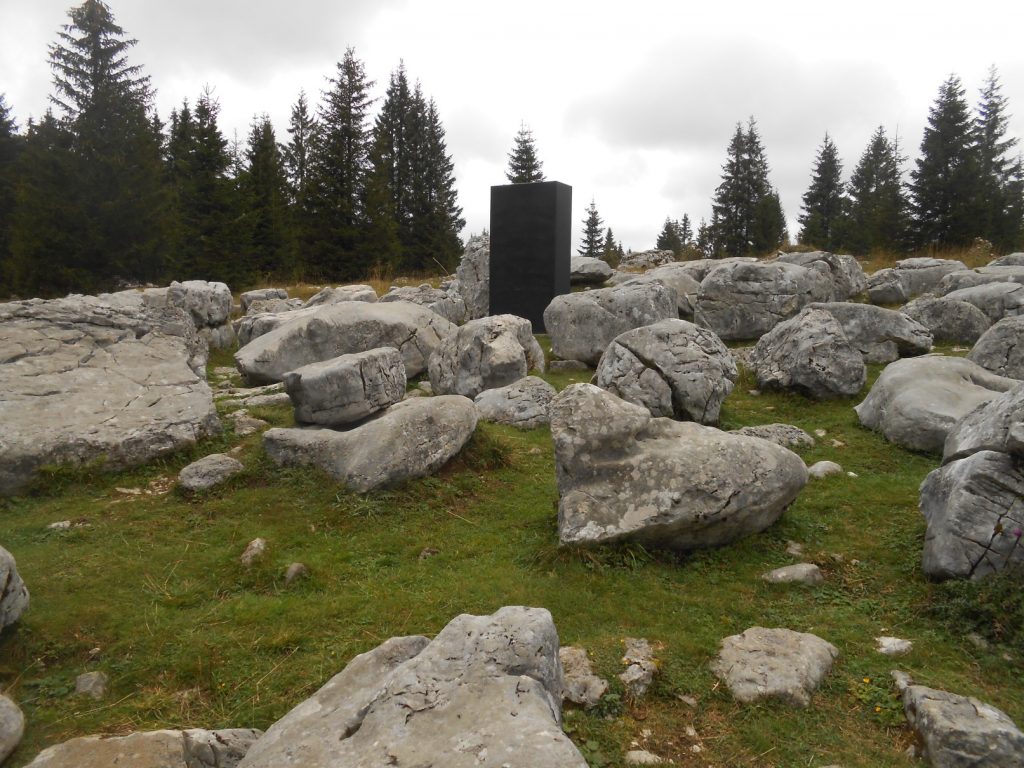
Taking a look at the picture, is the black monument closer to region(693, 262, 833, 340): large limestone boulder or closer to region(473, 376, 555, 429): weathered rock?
region(693, 262, 833, 340): large limestone boulder

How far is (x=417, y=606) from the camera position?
545cm

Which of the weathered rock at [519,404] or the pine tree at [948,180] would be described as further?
the pine tree at [948,180]

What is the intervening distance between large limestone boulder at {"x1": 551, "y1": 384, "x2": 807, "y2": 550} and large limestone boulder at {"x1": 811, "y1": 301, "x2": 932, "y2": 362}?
7.47 meters

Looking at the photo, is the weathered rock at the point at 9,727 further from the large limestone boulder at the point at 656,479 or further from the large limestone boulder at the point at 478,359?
the large limestone boulder at the point at 478,359

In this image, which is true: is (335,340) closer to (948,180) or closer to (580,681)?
(580,681)

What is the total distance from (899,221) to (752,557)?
1187 inches

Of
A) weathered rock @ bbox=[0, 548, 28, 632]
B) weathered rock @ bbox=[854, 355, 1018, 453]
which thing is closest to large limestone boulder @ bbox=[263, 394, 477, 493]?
weathered rock @ bbox=[0, 548, 28, 632]

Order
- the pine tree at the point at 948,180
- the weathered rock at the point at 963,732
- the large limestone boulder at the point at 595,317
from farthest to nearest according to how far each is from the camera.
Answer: the pine tree at the point at 948,180 < the large limestone boulder at the point at 595,317 < the weathered rock at the point at 963,732

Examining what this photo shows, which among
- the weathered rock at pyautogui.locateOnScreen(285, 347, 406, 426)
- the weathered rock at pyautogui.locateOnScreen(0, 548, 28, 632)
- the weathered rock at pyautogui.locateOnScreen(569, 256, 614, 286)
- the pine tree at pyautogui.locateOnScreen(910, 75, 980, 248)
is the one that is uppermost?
the pine tree at pyautogui.locateOnScreen(910, 75, 980, 248)

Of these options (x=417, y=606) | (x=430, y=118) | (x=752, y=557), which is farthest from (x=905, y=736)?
(x=430, y=118)

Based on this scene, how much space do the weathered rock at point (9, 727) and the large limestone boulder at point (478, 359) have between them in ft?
25.9

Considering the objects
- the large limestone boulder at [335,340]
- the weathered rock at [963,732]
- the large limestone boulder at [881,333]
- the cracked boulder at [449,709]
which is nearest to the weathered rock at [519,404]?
the large limestone boulder at [335,340]

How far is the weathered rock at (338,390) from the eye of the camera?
8.59 metres

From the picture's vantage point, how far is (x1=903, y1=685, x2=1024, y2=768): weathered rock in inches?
142
